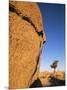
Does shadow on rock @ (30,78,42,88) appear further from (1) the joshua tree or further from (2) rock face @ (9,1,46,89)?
(1) the joshua tree

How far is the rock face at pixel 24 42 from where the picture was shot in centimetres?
197

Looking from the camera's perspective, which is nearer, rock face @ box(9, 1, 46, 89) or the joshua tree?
rock face @ box(9, 1, 46, 89)

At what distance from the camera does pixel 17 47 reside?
1.99 meters

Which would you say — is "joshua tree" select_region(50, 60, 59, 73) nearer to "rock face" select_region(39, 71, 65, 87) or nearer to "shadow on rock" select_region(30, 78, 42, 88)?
"rock face" select_region(39, 71, 65, 87)

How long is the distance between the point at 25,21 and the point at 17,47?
0.28m

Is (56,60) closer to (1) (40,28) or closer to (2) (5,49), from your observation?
(1) (40,28)

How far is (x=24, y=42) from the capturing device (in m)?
2.01

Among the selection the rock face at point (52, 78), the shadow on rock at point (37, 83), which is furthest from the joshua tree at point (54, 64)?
the shadow on rock at point (37, 83)

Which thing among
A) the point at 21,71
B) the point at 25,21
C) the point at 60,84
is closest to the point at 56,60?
the point at 60,84

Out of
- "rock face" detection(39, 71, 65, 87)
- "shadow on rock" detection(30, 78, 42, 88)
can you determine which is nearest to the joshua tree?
"rock face" detection(39, 71, 65, 87)

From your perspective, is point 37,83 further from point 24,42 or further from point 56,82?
point 24,42

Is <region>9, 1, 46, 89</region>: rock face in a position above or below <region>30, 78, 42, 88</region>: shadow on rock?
above

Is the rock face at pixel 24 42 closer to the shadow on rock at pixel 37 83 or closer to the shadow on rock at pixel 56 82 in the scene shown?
the shadow on rock at pixel 37 83

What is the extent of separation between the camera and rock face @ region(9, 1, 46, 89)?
1972 millimetres
